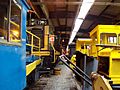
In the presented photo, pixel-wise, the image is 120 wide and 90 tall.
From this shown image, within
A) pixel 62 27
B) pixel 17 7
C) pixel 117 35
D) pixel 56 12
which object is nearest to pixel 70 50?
pixel 62 27

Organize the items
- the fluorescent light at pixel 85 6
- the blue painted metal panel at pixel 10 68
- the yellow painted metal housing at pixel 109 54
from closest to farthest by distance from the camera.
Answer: the blue painted metal panel at pixel 10 68, the yellow painted metal housing at pixel 109 54, the fluorescent light at pixel 85 6

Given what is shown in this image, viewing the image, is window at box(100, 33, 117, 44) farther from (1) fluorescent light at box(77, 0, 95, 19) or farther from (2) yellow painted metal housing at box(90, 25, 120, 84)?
(1) fluorescent light at box(77, 0, 95, 19)

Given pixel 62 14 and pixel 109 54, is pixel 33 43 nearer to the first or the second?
pixel 109 54

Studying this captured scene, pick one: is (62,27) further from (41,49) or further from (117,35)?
(117,35)

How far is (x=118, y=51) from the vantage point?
5457 mm

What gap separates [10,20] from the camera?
3.34 metres

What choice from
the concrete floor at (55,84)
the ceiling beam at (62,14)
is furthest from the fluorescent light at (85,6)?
the concrete floor at (55,84)

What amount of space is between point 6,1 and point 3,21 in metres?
0.40

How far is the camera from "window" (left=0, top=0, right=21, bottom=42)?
3.12 m

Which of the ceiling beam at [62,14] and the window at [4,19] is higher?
the ceiling beam at [62,14]

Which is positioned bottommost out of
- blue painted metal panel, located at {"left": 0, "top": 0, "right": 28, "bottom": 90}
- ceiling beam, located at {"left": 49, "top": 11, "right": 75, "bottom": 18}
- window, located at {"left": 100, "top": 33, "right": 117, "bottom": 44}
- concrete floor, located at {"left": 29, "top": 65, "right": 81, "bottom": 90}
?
concrete floor, located at {"left": 29, "top": 65, "right": 81, "bottom": 90}

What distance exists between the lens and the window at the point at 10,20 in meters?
3.12

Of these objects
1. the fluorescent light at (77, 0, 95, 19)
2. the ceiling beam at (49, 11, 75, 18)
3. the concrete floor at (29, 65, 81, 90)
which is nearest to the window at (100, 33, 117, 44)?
the fluorescent light at (77, 0, 95, 19)

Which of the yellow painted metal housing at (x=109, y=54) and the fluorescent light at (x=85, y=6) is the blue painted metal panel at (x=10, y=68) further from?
the fluorescent light at (x=85, y=6)
